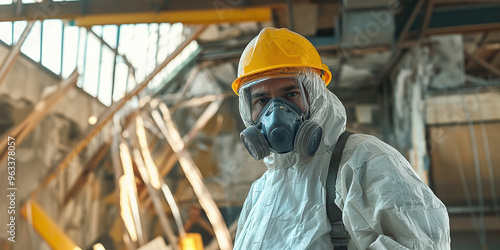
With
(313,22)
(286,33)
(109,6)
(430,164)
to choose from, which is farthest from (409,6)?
(286,33)

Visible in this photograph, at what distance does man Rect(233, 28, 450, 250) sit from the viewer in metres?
1.58

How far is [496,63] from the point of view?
41.9 ft

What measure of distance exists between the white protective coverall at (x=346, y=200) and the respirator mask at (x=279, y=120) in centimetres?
5

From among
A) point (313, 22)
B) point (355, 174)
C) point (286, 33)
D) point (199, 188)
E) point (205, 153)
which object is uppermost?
point (313, 22)

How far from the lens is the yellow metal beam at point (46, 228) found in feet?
22.2

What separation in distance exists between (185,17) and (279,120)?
4.96 meters

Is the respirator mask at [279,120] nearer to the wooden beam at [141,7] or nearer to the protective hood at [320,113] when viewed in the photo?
the protective hood at [320,113]

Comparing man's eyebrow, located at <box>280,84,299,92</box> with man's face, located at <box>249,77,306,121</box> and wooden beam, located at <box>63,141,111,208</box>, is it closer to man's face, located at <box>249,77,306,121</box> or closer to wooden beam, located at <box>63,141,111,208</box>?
man's face, located at <box>249,77,306,121</box>

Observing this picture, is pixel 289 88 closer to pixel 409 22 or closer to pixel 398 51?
pixel 409 22

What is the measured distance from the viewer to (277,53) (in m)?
2.05

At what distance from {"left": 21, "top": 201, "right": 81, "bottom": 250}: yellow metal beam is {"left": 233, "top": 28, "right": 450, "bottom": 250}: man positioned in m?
5.21

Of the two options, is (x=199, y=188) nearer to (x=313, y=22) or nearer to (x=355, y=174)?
(x=313, y=22)

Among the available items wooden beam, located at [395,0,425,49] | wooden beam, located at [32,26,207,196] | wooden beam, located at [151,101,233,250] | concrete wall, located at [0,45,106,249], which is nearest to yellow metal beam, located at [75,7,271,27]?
wooden beam, located at [32,26,207,196]

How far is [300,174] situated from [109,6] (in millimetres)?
5252
